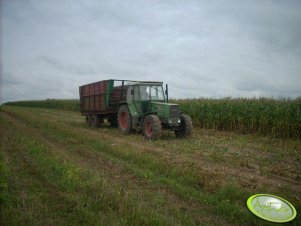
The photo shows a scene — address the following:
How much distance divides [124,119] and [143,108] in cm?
155

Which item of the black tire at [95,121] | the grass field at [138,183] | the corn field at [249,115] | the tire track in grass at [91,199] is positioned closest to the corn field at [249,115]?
the corn field at [249,115]

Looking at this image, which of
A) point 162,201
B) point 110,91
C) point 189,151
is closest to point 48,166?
point 162,201

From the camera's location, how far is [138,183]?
648 cm

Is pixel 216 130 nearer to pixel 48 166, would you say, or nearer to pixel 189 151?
pixel 189 151

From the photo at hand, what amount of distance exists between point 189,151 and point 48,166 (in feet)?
14.4

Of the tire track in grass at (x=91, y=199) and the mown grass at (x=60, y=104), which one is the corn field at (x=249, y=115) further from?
the mown grass at (x=60, y=104)

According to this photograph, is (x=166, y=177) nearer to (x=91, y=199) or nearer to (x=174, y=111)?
(x=91, y=199)

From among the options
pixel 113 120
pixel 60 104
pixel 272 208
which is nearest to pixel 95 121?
pixel 113 120

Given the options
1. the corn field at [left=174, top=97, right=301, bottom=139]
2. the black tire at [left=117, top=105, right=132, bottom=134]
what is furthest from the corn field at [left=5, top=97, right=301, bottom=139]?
the black tire at [left=117, top=105, right=132, bottom=134]

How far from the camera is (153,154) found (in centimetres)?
900

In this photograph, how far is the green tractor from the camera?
40.4ft

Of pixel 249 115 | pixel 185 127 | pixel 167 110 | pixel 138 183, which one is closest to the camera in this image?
pixel 138 183

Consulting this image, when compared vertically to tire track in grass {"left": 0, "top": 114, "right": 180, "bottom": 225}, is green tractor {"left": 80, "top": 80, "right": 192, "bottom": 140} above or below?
above

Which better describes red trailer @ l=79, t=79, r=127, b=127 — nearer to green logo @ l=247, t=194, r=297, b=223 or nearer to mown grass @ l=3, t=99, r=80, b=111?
green logo @ l=247, t=194, r=297, b=223
